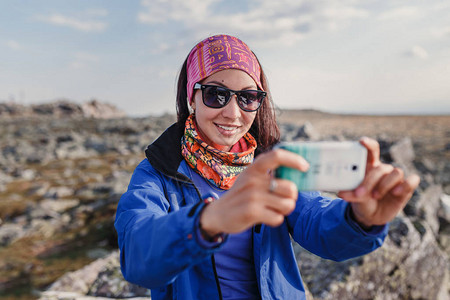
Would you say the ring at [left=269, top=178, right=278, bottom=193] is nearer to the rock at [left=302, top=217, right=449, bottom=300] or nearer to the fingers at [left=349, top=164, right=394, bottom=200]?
the fingers at [left=349, top=164, right=394, bottom=200]

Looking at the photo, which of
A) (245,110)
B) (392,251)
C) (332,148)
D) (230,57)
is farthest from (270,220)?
(392,251)

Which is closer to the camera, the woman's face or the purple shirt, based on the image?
the purple shirt

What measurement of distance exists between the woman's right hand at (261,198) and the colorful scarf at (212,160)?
146 centimetres

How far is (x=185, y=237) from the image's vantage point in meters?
1.56

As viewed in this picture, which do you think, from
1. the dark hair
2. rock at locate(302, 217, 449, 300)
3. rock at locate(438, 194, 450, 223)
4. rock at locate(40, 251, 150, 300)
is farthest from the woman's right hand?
rock at locate(438, 194, 450, 223)

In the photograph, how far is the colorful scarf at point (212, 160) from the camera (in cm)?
293

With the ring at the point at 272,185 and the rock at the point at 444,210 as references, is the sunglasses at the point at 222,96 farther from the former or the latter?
the rock at the point at 444,210

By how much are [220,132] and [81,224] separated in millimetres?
10691

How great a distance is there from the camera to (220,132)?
118 inches

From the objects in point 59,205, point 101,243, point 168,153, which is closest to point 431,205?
point 168,153

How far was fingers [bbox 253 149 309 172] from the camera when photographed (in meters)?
1.41

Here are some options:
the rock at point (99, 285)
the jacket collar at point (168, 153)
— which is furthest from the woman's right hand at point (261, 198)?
the rock at point (99, 285)

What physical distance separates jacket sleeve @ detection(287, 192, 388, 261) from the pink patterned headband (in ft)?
4.61

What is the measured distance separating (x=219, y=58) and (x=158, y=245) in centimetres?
198
